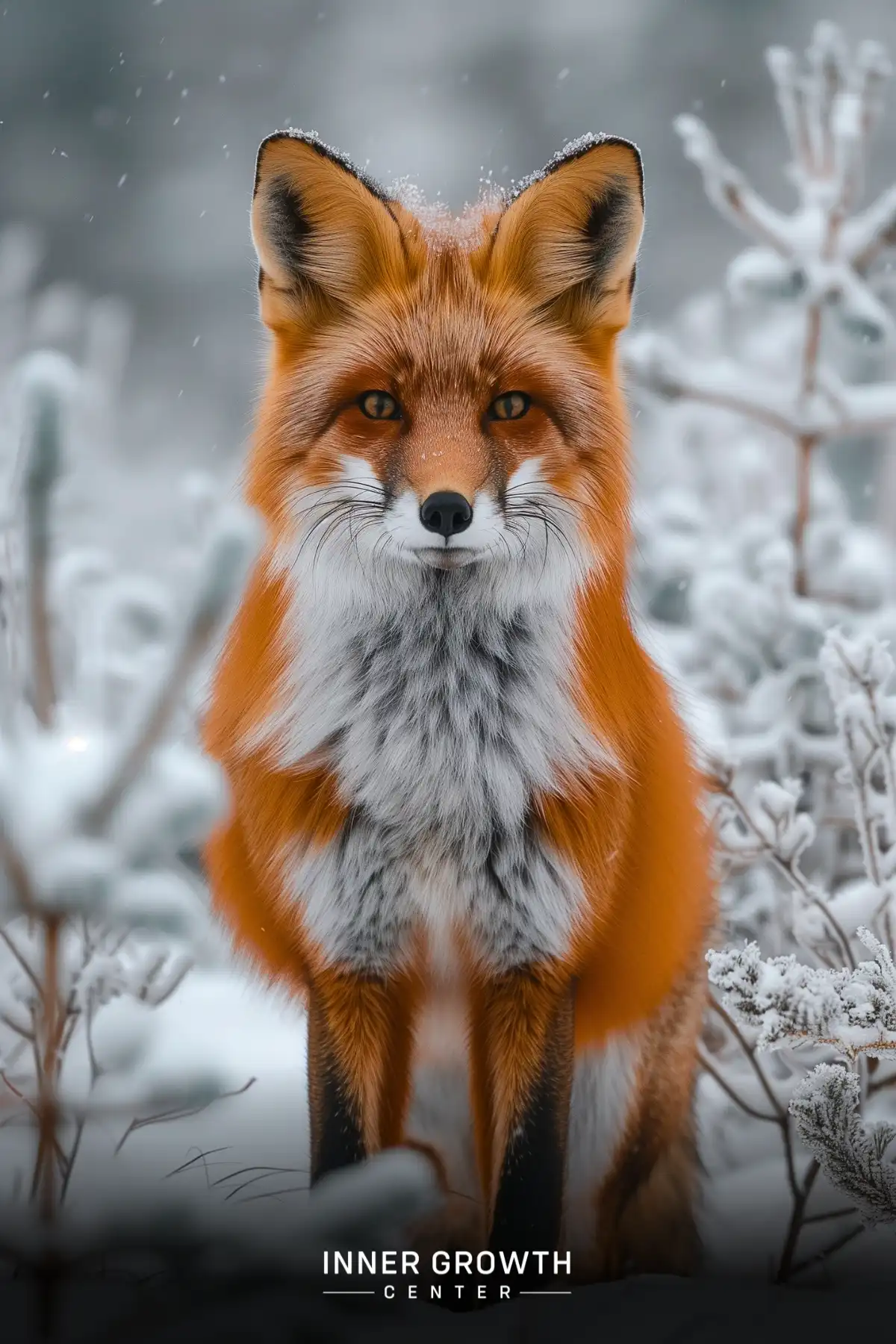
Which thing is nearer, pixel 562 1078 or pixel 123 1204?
pixel 123 1204

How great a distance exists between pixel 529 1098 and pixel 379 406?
846 millimetres

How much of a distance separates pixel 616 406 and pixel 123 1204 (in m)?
1.07

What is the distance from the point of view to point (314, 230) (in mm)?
1414

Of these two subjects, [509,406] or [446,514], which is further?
[509,406]

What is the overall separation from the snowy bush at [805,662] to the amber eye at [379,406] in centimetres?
44

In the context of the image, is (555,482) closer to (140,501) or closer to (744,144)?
(140,501)

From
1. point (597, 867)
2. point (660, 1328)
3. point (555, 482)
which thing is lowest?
point (660, 1328)

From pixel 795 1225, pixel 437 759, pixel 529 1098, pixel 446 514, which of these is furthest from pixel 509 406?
pixel 795 1225

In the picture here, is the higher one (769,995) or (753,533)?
(753,533)

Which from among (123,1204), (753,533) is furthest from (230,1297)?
(753,533)

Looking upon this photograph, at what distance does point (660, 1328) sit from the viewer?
1411 millimetres

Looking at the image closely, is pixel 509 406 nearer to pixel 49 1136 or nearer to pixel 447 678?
pixel 447 678

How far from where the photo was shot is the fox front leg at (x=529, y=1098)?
1.44 metres

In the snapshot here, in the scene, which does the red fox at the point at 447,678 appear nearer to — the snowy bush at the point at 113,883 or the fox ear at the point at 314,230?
the fox ear at the point at 314,230
